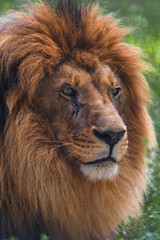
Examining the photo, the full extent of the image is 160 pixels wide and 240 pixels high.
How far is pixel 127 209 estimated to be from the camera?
4.40 m

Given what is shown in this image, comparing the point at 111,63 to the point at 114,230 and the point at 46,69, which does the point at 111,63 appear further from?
the point at 114,230

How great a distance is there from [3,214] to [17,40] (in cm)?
130

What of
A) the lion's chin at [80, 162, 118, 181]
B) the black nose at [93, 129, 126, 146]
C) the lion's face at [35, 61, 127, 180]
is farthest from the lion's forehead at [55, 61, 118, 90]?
the lion's chin at [80, 162, 118, 181]

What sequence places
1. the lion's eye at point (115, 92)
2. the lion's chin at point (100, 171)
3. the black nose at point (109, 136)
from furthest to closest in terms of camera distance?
the lion's eye at point (115, 92)
the lion's chin at point (100, 171)
the black nose at point (109, 136)

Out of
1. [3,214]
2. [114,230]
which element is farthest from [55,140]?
[114,230]

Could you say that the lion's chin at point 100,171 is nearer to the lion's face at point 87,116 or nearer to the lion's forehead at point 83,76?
the lion's face at point 87,116

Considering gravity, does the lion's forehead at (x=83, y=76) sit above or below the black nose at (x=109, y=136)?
above

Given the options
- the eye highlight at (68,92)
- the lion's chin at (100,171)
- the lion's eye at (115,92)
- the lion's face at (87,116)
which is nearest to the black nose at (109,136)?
the lion's face at (87,116)

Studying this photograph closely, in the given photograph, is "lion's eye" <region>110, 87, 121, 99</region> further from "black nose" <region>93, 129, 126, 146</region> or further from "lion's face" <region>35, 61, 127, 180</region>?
"black nose" <region>93, 129, 126, 146</region>

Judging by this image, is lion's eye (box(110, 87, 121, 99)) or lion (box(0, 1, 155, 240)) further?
lion's eye (box(110, 87, 121, 99))

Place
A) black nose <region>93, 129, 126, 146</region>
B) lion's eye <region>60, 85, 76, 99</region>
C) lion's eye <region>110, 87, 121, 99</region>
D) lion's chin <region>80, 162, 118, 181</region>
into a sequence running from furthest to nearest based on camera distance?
1. lion's eye <region>110, 87, 121, 99</region>
2. lion's eye <region>60, 85, 76, 99</region>
3. lion's chin <region>80, 162, 118, 181</region>
4. black nose <region>93, 129, 126, 146</region>

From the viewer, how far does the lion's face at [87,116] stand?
372 cm

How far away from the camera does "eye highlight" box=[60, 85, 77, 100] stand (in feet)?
13.1

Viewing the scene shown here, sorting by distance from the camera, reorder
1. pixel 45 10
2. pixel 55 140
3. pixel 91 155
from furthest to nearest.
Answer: pixel 45 10, pixel 55 140, pixel 91 155
